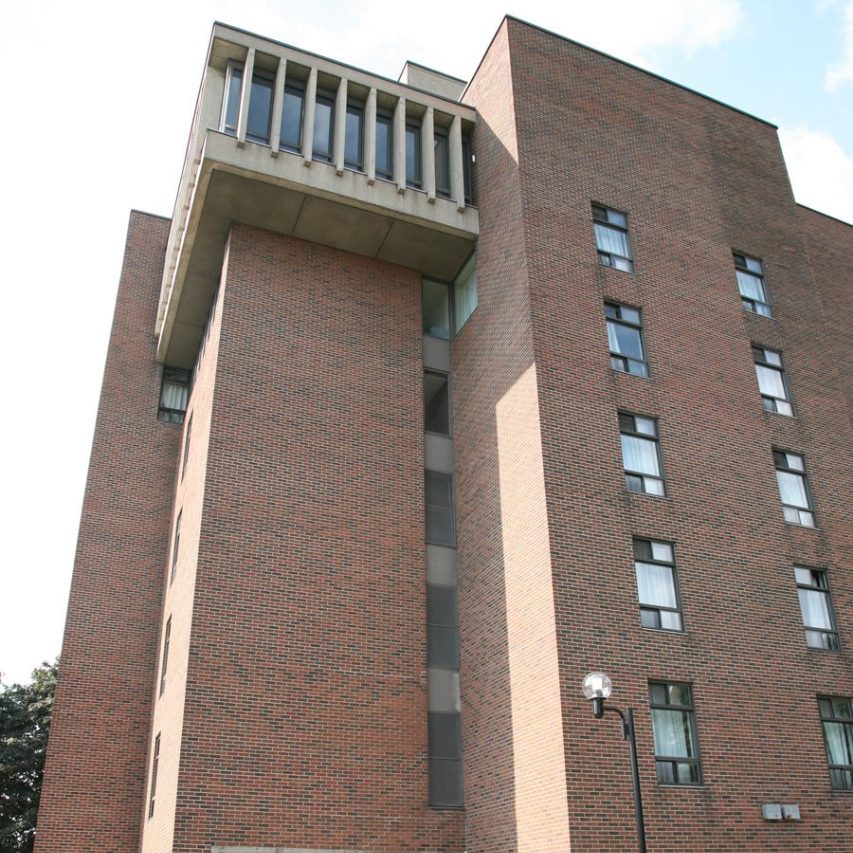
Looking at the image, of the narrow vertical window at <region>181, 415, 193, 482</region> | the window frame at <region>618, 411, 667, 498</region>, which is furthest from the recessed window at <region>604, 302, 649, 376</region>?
the narrow vertical window at <region>181, 415, 193, 482</region>

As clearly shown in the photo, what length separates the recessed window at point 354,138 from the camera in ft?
79.5

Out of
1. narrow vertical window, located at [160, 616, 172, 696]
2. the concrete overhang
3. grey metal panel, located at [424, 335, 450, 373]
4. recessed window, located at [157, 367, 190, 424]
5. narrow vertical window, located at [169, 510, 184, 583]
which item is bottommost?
narrow vertical window, located at [160, 616, 172, 696]

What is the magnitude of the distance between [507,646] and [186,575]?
7.62 m

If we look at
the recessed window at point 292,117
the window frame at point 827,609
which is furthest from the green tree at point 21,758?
the window frame at point 827,609

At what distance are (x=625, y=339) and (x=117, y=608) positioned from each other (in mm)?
15574

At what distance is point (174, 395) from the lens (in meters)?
29.6

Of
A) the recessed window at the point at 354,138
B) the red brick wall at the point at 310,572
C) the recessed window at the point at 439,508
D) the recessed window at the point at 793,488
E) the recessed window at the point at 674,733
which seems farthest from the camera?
the recessed window at the point at 354,138

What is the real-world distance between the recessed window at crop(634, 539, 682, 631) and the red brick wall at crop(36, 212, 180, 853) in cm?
1365

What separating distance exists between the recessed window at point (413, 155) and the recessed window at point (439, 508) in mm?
8013

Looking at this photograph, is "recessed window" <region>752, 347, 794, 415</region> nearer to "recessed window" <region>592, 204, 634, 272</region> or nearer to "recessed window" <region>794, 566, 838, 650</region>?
"recessed window" <region>592, 204, 634, 272</region>

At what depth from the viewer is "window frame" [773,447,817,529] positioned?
71.6 feet

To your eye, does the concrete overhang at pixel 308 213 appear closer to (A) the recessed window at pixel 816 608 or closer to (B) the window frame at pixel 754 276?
Result: (B) the window frame at pixel 754 276

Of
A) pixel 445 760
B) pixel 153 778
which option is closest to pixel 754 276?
pixel 445 760

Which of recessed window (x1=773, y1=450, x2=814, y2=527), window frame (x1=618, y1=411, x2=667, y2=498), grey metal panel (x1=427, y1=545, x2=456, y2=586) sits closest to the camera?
window frame (x1=618, y1=411, x2=667, y2=498)
